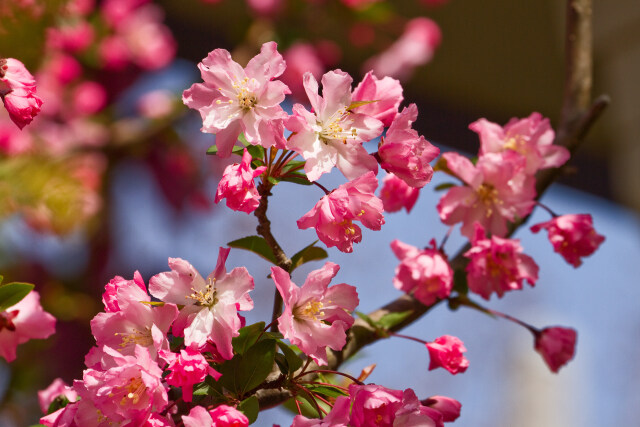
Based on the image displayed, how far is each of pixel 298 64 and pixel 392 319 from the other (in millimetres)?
1704

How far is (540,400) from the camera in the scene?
423 cm

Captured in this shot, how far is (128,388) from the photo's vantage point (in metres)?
0.49

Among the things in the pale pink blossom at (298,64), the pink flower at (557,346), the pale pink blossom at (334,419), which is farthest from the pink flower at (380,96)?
the pale pink blossom at (298,64)

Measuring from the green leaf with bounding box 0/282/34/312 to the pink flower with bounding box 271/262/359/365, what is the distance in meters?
0.20

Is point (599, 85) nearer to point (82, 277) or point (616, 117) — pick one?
point (616, 117)

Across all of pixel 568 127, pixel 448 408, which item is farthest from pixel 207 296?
pixel 568 127

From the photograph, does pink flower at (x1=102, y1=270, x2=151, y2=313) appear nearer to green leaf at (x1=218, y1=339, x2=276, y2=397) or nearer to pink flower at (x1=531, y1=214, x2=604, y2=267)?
green leaf at (x1=218, y1=339, x2=276, y2=397)

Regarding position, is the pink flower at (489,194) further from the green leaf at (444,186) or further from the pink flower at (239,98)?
the pink flower at (239,98)

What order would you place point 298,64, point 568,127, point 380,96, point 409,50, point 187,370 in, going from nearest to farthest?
point 187,370 → point 380,96 → point 568,127 → point 298,64 → point 409,50

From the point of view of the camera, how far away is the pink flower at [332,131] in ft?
1.77

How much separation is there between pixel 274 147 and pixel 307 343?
0.50 feet

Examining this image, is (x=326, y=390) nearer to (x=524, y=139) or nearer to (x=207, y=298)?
(x=207, y=298)

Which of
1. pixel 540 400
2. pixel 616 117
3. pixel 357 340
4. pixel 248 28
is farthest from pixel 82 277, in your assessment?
pixel 540 400

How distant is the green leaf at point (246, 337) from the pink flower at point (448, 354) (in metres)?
0.17
